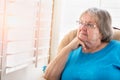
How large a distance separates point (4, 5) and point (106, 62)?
2.90 ft

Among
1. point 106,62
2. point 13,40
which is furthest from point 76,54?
point 13,40

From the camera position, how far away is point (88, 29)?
161 centimetres

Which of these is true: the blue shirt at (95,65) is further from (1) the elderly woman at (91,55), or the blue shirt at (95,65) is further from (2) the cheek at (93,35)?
(2) the cheek at (93,35)

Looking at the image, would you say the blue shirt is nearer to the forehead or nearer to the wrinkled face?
the wrinkled face

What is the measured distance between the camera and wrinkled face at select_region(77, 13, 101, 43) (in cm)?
162

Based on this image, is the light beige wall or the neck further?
the light beige wall

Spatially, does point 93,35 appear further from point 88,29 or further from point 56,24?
point 56,24

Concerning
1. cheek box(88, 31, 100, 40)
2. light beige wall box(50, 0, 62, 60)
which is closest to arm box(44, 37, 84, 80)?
cheek box(88, 31, 100, 40)

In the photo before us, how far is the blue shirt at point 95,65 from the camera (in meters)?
1.54

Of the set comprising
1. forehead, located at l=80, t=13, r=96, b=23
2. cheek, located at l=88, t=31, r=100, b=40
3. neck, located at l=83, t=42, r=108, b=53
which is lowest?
neck, located at l=83, t=42, r=108, b=53

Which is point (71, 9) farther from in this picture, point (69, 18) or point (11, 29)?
point (11, 29)

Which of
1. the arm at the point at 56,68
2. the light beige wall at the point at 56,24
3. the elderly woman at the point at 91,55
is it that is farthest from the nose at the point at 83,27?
the light beige wall at the point at 56,24

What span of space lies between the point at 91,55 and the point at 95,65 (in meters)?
0.11

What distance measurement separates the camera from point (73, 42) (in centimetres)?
179
